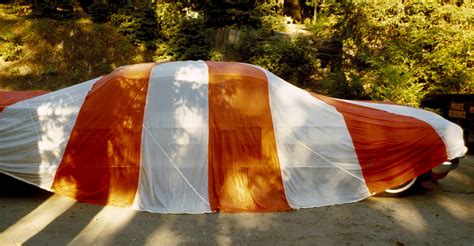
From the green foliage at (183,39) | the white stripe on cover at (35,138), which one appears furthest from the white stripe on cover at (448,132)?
the green foliage at (183,39)

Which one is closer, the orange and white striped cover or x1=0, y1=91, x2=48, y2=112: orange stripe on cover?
the orange and white striped cover

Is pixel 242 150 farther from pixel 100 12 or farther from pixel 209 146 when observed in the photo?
pixel 100 12

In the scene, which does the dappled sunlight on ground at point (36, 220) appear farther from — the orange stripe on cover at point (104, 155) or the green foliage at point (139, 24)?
the green foliage at point (139, 24)

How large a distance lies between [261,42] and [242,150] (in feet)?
32.5

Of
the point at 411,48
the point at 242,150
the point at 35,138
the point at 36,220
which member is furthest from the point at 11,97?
the point at 411,48

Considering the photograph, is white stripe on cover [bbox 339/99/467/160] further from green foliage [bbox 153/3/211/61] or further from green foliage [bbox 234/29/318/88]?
green foliage [bbox 153/3/211/61]

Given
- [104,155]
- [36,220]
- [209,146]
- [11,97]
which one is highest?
[11,97]

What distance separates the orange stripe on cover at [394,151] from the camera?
585cm

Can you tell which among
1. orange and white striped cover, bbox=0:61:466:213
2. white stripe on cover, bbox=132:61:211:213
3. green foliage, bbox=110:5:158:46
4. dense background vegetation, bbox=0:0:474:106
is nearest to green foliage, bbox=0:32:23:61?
dense background vegetation, bbox=0:0:474:106

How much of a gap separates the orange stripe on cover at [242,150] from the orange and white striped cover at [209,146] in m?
0.02

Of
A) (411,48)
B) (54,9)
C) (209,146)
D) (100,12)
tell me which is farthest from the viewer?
(100,12)

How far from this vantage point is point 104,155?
5746 millimetres

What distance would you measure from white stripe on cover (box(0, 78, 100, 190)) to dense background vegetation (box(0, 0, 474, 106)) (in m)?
8.86

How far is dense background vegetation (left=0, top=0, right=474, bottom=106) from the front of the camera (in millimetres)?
12055
